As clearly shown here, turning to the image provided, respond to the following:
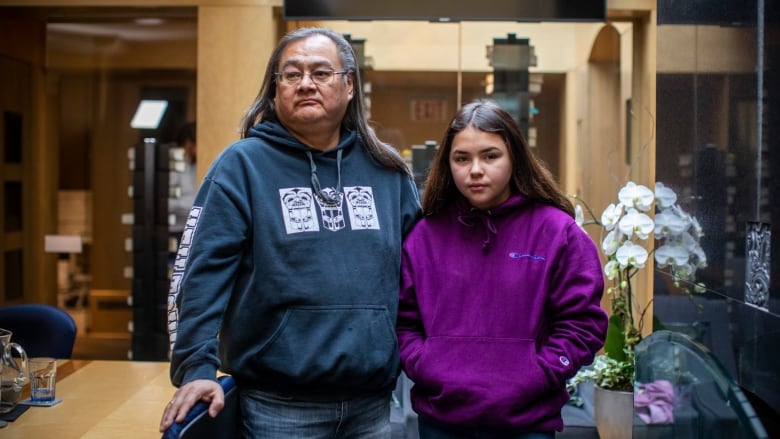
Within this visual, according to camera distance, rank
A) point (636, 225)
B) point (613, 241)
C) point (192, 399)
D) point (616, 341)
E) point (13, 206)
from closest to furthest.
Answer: point (192, 399), point (636, 225), point (613, 241), point (616, 341), point (13, 206)

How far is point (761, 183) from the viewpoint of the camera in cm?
219

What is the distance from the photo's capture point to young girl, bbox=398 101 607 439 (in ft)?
6.17

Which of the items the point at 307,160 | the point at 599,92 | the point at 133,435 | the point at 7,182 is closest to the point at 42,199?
→ the point at 7,182

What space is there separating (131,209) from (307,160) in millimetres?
4410

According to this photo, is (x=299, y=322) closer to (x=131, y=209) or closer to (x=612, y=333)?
(x=612, y=333)

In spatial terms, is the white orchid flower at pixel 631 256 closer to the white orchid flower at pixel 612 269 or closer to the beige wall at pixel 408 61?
the white orchid flower at pixel 612 269

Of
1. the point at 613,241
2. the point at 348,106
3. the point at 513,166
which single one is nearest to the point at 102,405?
the point at 348,106

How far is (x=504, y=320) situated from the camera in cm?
191

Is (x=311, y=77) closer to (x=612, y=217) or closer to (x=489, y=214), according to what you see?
(x=489, y=214)

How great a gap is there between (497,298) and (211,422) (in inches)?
24.7

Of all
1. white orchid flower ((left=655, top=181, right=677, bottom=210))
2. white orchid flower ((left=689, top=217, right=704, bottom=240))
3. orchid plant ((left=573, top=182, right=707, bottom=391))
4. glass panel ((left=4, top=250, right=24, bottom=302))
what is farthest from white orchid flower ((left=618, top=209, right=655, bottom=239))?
glass panel ((left=4, top=250, right=24, bottom=302))

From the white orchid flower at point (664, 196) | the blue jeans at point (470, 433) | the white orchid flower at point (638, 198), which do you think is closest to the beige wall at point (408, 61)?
the white orchid flower at point (638, 198)

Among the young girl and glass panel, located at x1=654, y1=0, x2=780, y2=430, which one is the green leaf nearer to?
glass panel, located at x1=654, y1=0, x2=780, y2=430

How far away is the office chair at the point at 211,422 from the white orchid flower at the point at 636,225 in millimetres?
1966
